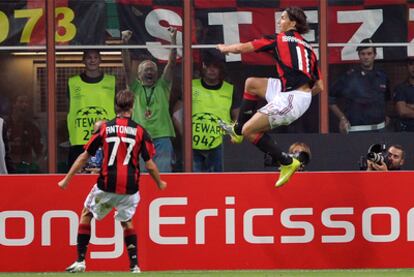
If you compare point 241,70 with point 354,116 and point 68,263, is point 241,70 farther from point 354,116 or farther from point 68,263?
point 68,263

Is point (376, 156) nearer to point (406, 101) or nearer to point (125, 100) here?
point (406, 101)

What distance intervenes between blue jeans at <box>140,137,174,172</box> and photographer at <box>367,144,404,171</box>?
3132 mm

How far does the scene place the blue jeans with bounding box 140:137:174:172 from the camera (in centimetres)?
1894

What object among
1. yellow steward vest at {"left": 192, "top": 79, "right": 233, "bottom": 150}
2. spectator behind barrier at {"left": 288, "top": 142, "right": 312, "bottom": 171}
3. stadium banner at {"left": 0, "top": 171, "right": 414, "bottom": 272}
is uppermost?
yellow steward vest at {"left": 192, "top": 79, "right": 233, "bottom": 150}

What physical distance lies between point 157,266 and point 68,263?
100 centimetres

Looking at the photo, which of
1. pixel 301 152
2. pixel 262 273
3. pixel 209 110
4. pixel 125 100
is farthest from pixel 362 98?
pixel 125 100

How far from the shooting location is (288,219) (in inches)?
634

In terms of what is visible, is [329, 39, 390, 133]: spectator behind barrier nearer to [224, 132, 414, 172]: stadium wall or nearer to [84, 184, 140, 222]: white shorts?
[224, 132, 414, 172]: stadium wall

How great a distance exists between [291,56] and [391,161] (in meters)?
3.26

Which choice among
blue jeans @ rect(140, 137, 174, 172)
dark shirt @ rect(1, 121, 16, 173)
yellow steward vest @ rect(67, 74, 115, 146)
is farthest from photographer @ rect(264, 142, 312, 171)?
dark shirt @ rect(1, 121, 16, 173)

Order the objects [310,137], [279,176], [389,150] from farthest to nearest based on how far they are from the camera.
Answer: [310,137] → [389,150] → [279,176]

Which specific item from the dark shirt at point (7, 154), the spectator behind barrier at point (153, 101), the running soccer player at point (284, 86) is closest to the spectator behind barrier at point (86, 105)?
the spectator behind barrier at point (153, 101)

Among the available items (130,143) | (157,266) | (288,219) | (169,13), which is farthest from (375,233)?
(169,13)

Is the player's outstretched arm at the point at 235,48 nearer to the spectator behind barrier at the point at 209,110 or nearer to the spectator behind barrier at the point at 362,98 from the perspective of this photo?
the spectator behind barrier at the point at 209,110
